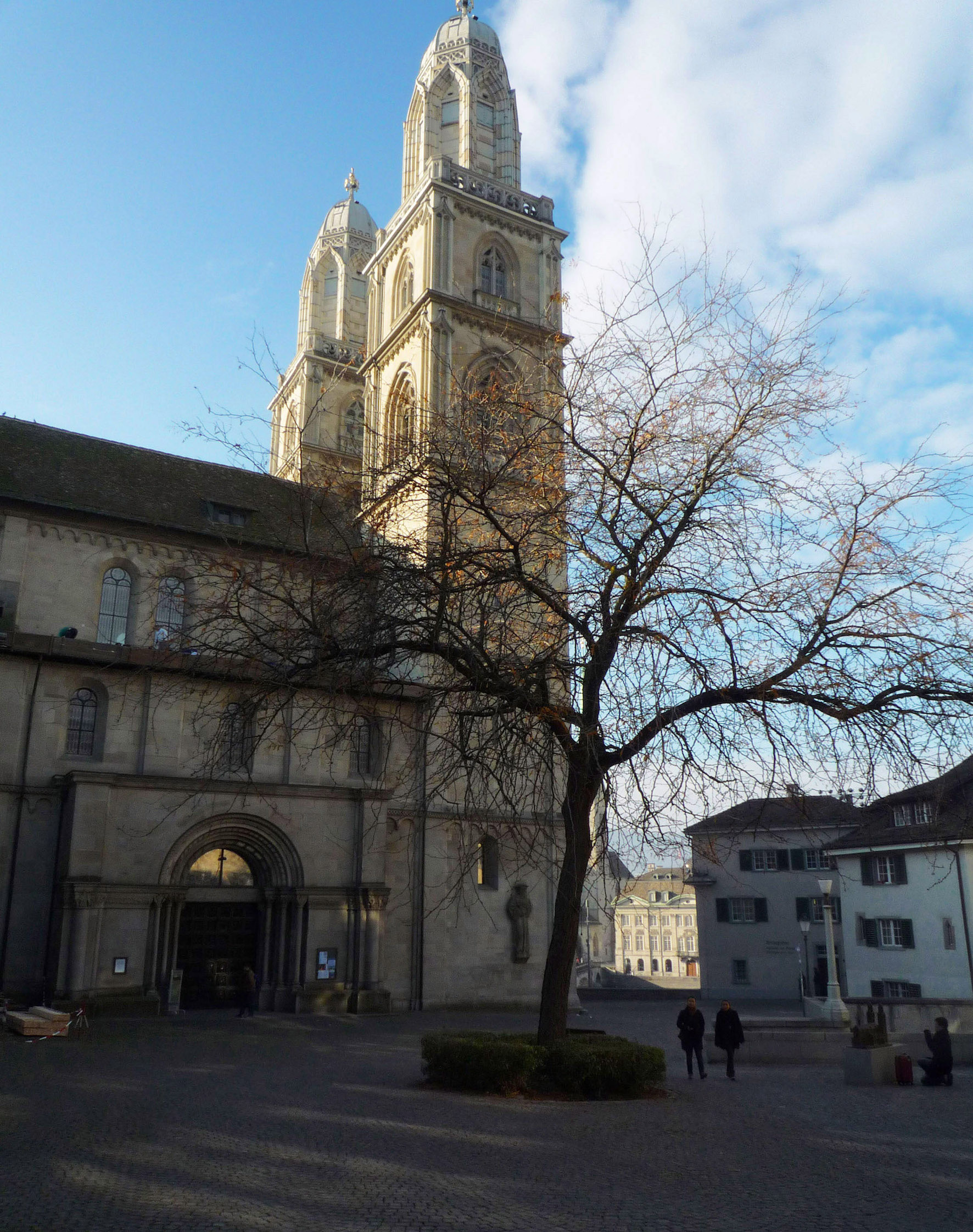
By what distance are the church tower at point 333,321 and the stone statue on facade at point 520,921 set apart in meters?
27.3

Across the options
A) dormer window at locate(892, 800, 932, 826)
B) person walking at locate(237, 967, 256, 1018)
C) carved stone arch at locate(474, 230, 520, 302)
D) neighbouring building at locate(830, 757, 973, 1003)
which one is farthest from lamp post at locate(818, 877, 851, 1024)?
carved stone arch at locate(474, 230, 520, 302)

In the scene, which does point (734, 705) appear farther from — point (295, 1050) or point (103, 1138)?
point (295, 1050)

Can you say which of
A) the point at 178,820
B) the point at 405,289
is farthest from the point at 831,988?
the point at 405,289

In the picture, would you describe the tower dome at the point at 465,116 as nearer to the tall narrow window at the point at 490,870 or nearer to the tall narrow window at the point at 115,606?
the tall narrow window at the point at 115,606

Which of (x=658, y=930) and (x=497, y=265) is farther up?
(x=497, y=265)

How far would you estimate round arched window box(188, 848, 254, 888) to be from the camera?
2845cm

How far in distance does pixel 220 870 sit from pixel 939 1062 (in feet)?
63.0

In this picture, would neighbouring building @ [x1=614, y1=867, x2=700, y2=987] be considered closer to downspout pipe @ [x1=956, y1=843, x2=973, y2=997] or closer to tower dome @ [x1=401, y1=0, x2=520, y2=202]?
downspout pipe @ [x1=956, y1=843, x2=973, y2=997]

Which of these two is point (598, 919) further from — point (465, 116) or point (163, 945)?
point (163, 945)

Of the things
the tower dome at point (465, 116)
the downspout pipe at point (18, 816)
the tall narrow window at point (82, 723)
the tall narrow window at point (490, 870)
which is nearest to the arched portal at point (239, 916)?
the tall narrow window at point (82, 723)

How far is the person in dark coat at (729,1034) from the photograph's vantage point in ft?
57.9

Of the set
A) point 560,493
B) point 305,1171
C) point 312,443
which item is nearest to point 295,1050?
point 305,1171

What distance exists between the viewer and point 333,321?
200 ft

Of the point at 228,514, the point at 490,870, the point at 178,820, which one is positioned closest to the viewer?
the point at 178,820
